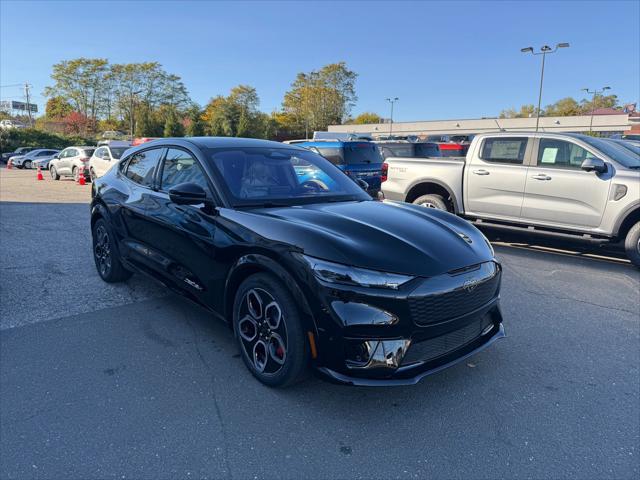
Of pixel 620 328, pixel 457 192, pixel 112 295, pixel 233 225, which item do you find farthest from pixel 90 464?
pixel 457 192

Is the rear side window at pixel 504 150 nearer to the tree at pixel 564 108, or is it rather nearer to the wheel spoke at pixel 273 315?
the wheel spoke at pixel 273 315

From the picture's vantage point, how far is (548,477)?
2.27 metres

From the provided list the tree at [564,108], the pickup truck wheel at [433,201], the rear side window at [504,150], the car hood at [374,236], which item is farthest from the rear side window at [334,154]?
the tree at [564,108]

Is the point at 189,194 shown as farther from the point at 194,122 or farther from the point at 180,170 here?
the point at 194,122

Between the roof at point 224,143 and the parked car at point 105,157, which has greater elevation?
the roof at point 224,143

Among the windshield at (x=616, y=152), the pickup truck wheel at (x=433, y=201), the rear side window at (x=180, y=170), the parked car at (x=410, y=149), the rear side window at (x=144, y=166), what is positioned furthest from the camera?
the parked car at (x=410, y=149)

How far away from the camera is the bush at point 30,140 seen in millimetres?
46562

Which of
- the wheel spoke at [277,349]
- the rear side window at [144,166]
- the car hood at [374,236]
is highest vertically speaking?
the rear side window at [144,166]

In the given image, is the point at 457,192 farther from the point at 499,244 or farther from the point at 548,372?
the point at 548,372

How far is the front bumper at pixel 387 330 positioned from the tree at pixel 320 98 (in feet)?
294

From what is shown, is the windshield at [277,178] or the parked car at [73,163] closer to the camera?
the windshield at [277,178]

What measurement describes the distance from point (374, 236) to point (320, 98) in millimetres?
93085

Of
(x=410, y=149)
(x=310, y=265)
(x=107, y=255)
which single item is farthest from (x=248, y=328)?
(x=410, y=149)

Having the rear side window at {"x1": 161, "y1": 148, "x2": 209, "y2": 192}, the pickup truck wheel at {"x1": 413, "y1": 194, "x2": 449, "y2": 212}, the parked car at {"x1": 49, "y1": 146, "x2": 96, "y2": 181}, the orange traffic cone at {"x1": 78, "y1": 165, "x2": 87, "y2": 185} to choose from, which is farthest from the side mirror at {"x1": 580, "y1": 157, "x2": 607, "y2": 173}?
the parked car at {"x1": 49, "y1": 146, "x2": 96, "y2": 181}
